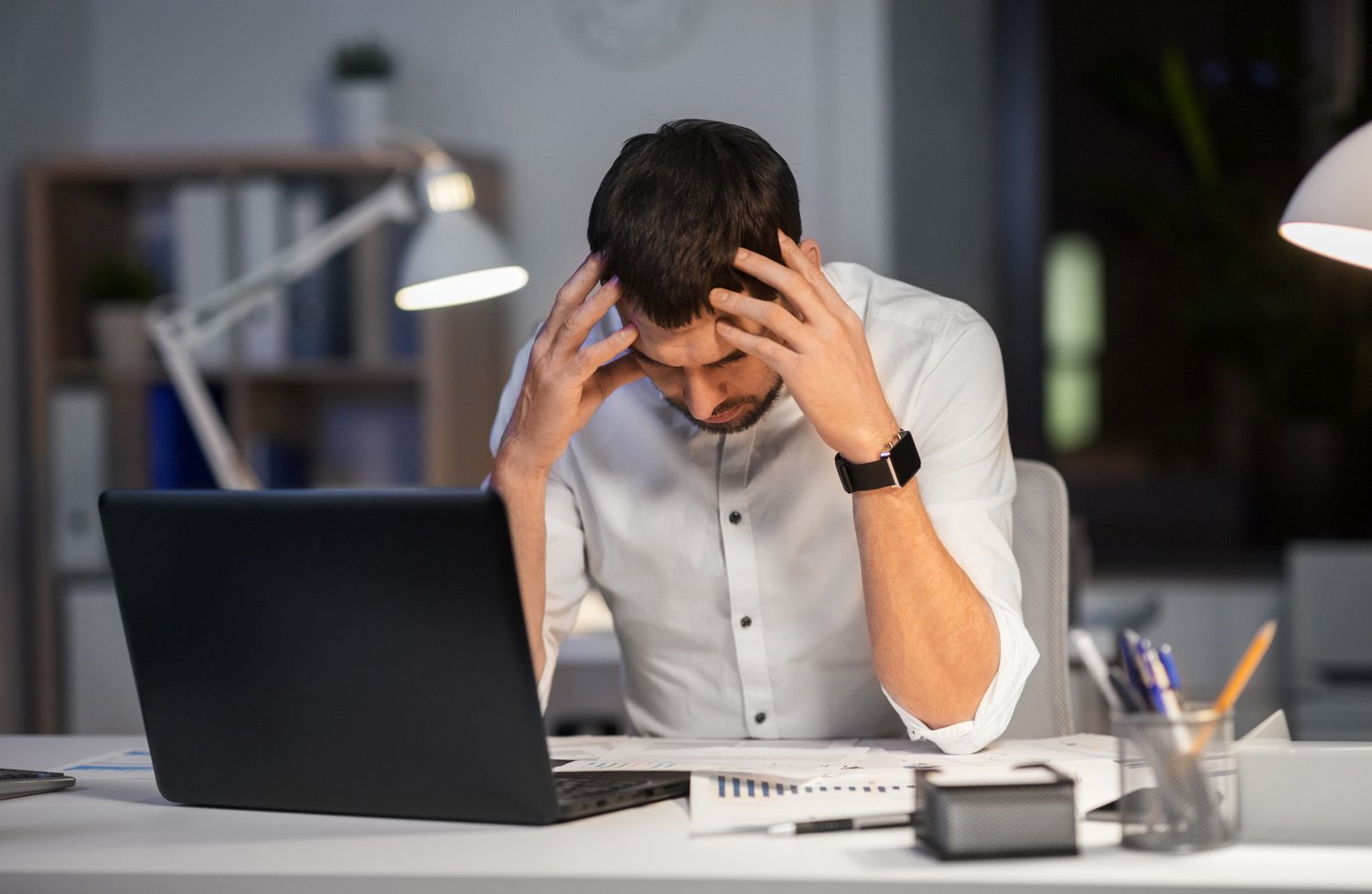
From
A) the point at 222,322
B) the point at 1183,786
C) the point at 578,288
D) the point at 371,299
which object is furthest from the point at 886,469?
the point at 371,299

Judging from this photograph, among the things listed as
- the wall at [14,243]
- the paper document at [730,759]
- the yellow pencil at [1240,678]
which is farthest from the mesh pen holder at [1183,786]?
the wall at [14,243]

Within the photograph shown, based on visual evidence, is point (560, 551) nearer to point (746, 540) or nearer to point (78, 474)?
point (746, 540)

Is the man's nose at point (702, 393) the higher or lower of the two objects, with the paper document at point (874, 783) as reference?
higher

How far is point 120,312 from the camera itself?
3512mm

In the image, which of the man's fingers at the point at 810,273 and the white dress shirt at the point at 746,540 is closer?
the man's fingers at the point at 810,273

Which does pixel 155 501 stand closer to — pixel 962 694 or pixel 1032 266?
pixel 962 694

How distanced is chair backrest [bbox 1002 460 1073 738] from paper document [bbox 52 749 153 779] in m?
0.85

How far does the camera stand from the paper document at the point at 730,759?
115 centimetres

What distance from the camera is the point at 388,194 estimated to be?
288 centimetres

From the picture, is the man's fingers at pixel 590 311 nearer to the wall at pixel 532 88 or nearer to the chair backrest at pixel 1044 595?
the chair backrest at pixel 1044 595

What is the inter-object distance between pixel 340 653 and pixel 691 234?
51cm

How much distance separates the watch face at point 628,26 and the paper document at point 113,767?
8.86 ft

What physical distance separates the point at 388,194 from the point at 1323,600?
2471mm

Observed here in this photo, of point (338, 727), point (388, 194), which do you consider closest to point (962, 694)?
point (338, 727)
